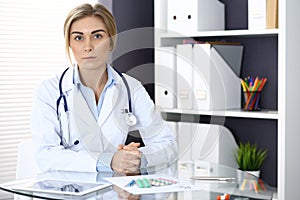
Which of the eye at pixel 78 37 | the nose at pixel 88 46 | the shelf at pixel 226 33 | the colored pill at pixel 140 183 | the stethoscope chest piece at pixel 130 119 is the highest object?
the shelf at pixel 226 33

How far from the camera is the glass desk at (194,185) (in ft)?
5.20

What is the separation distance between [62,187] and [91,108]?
2.14ft

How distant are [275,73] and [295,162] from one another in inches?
21.2

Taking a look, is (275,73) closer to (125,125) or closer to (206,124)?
(206,124)

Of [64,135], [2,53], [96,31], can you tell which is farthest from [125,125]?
[2,53]

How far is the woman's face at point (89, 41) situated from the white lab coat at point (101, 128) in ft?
0.30

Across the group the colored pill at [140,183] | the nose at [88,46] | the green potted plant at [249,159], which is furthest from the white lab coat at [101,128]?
the green potted plant at [249,159]

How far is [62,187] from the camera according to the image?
167 centimetres

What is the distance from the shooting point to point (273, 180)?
292 cm

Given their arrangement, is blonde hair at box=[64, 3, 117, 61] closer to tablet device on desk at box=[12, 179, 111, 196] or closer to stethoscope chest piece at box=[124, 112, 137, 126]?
stethoscope chest piece at box=[124, 112, 137, 126]

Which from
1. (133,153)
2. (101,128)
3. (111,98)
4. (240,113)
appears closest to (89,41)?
(111,98)

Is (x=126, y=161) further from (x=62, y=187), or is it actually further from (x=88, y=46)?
(x=88, y=46)

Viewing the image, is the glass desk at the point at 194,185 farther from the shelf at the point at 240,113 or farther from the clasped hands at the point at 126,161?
the shelf at the point at 240,113

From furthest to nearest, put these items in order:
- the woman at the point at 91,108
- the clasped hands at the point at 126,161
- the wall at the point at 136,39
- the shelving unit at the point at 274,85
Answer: the wall at the point at 136,39, the shelving unit at the point at 274,85, the woman at the point at 91,108, the clasped hands at the point at 126,161
